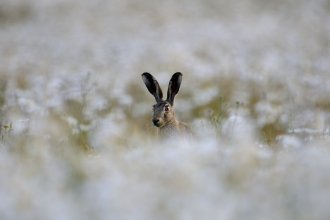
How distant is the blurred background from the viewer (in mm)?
2268

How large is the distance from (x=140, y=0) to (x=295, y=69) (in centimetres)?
1487

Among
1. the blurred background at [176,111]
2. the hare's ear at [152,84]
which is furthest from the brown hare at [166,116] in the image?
the blurred background at [176,111]

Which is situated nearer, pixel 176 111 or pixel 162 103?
pixel 162 103

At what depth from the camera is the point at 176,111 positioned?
715 cm

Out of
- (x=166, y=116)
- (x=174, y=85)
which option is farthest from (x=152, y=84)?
(x=166, y=116)

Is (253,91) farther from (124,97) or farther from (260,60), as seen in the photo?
(260,60)

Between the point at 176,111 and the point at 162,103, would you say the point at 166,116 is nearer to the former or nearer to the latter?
the point at 162,103

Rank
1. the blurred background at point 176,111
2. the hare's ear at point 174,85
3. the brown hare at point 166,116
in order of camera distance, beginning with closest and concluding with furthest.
→ the blurred background at point 176,111
the brown hare at point 166,116
the hare's ear at point 174,85

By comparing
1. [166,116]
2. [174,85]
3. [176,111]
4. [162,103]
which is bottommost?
[166,116]

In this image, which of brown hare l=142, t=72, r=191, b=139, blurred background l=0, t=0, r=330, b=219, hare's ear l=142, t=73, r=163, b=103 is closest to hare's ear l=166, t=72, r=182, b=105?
brown hare l=142, t=72, r=191, b=139

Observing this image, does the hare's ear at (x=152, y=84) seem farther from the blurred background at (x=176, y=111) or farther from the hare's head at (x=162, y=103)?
the blurred background at (x=176, y=111)

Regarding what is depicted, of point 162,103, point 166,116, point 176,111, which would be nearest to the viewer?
point 166,116

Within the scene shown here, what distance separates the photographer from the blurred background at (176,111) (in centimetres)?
227

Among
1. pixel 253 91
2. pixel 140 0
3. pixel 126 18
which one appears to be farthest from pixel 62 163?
pixel 140 0
